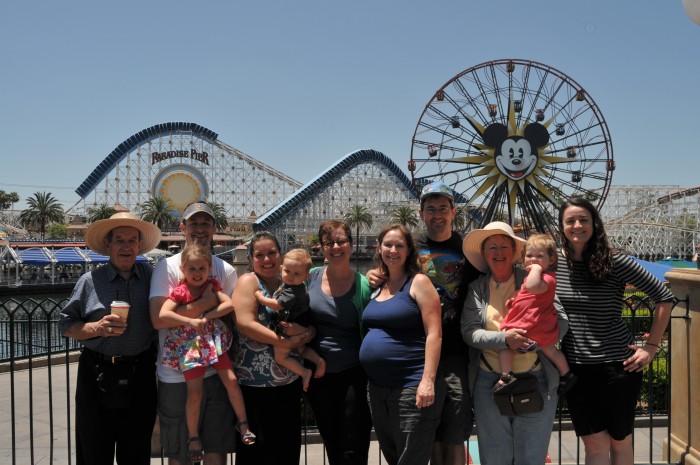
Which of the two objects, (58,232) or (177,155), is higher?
(177,155)

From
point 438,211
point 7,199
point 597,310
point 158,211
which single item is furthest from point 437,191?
point 7,199

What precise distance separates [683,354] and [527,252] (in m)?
1.96

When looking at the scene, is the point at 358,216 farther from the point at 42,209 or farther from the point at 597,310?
the point at 597,310

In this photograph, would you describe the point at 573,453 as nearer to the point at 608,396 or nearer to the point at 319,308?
the point at 608,396

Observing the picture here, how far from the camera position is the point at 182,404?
142 inches

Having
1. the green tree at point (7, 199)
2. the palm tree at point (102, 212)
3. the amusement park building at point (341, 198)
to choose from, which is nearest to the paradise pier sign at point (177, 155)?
the palm tree at point (102, 212)

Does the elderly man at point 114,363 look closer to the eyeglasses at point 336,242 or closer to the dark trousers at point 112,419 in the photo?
the dark trousers at point 112,419

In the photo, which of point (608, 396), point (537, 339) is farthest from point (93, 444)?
point (608, 396)

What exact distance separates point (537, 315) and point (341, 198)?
60.3 meters

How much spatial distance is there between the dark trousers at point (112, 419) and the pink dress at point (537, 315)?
242 cm

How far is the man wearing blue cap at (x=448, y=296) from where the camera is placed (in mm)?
3463

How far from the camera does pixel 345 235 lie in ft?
11.8

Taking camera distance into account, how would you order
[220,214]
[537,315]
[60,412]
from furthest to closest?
[220,214] → [60,412] → [537,315]

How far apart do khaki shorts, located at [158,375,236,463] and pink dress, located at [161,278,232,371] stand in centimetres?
20
